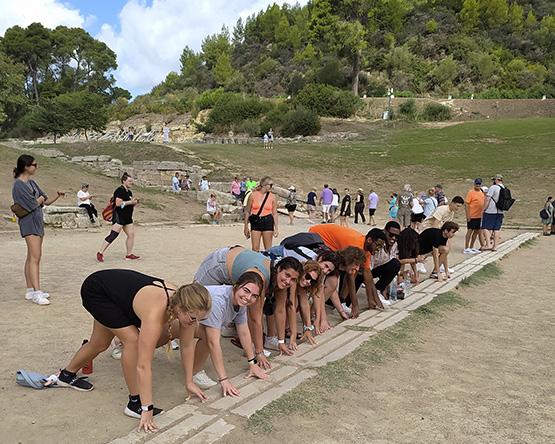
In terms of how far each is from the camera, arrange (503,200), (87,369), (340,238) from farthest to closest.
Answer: (503,200), (340,238), (87,369)

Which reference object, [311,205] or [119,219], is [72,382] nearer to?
[119,219]

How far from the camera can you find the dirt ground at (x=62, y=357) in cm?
298

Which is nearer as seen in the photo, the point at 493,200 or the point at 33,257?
the point at 33,257

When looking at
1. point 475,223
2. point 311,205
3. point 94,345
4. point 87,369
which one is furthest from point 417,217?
point 94,345

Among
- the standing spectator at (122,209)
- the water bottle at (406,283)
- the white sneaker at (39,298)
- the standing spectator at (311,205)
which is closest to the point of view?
the white sneaker at (39,298)

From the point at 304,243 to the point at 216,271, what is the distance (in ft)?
4.02

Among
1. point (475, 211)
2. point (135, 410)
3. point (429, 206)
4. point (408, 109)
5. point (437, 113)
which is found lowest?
point (135, 410)

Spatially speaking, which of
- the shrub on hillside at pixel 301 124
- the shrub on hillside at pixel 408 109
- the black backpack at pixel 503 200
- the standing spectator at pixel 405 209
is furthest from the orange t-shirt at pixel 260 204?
the shrub on hillside at pixel 408 109

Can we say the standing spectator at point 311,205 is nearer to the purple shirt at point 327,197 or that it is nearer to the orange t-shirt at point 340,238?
the purple shirt at point 327,197

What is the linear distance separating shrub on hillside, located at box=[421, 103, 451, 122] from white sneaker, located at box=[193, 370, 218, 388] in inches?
1776

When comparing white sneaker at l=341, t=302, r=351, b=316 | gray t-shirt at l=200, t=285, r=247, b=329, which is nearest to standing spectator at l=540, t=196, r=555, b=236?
white sneaker at l=341, t=302, r=351, b=316

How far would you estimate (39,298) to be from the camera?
5461 millimetres

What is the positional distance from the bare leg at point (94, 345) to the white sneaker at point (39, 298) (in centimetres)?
229

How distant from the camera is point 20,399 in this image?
3.28 m
